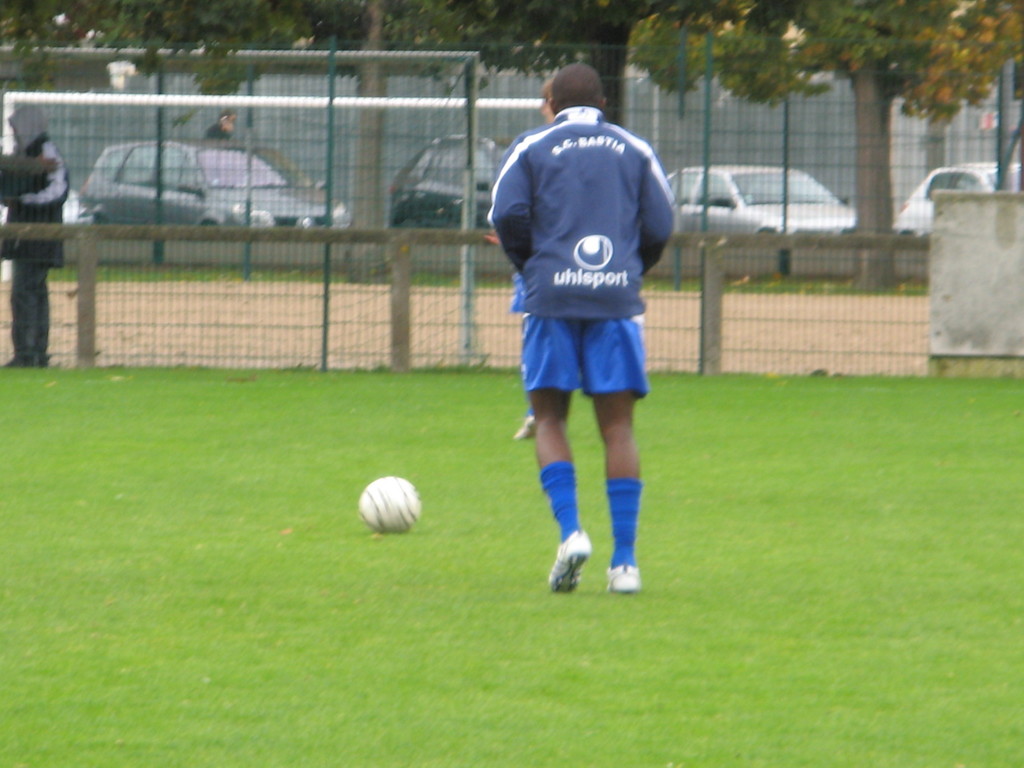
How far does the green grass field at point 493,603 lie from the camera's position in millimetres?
4230

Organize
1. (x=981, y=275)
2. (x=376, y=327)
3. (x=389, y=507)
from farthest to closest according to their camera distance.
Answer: (x=376, y=327) → (x=981, y=275) → (x=389, y=507)

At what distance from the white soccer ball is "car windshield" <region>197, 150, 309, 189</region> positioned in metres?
6.60

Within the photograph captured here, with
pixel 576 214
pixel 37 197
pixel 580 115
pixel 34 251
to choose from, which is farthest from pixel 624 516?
pixel 37 197

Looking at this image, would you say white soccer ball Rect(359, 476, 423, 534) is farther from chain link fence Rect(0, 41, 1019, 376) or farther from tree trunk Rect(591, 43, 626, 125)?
tree trunk Rect(591, 43, 626, 125)

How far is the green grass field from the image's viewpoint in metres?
4.23

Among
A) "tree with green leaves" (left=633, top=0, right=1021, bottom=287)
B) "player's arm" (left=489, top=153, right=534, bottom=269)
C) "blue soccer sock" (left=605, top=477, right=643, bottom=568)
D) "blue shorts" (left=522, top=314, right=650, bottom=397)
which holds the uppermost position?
"tree with green leaves" (left=633, top=0, right=1021, bottom=287)

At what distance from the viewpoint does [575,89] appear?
5.80 metres

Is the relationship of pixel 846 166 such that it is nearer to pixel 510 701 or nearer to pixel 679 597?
pixel 679 597

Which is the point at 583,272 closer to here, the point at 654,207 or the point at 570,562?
the point at 654,207

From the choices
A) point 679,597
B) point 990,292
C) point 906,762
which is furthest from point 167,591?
point 990,292

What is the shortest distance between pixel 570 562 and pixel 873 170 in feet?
26.4

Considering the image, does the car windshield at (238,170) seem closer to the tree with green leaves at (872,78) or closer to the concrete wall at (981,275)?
the tree with green leaves at (872,78)

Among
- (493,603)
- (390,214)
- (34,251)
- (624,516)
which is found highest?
(390,214)

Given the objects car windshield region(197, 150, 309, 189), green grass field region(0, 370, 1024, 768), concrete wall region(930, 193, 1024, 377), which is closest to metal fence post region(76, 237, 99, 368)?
car windshield region(197, 150, 309, 189)
